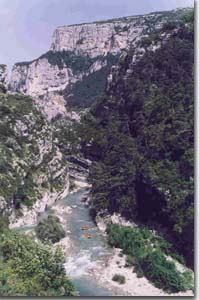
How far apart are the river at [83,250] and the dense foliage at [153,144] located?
5.09 ft

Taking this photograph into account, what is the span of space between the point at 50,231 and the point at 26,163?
24.3 ft

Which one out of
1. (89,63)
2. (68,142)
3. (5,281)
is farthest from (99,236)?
(89,63)

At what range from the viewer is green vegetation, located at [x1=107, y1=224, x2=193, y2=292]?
838 inches

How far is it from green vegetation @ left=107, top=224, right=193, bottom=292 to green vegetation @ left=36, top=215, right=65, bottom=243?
8.22 ft

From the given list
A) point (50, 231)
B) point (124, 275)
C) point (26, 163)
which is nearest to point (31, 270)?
point (124, 275)

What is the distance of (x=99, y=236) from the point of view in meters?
28.5

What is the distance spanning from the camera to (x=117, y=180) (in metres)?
32.0

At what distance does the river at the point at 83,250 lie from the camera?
67.6 ft

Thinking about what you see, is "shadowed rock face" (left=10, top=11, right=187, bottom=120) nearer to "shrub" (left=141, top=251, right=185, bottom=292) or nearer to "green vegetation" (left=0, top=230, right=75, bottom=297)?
"shrub" (left=141, top=251, right=185, bottom=292)

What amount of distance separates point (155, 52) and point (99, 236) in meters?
16.6

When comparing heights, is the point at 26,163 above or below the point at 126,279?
above

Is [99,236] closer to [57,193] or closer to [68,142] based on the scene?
[57,193]

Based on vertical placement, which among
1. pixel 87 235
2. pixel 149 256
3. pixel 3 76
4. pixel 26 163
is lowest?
pixel 149 256

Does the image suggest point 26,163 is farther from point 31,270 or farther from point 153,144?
point 31,270
